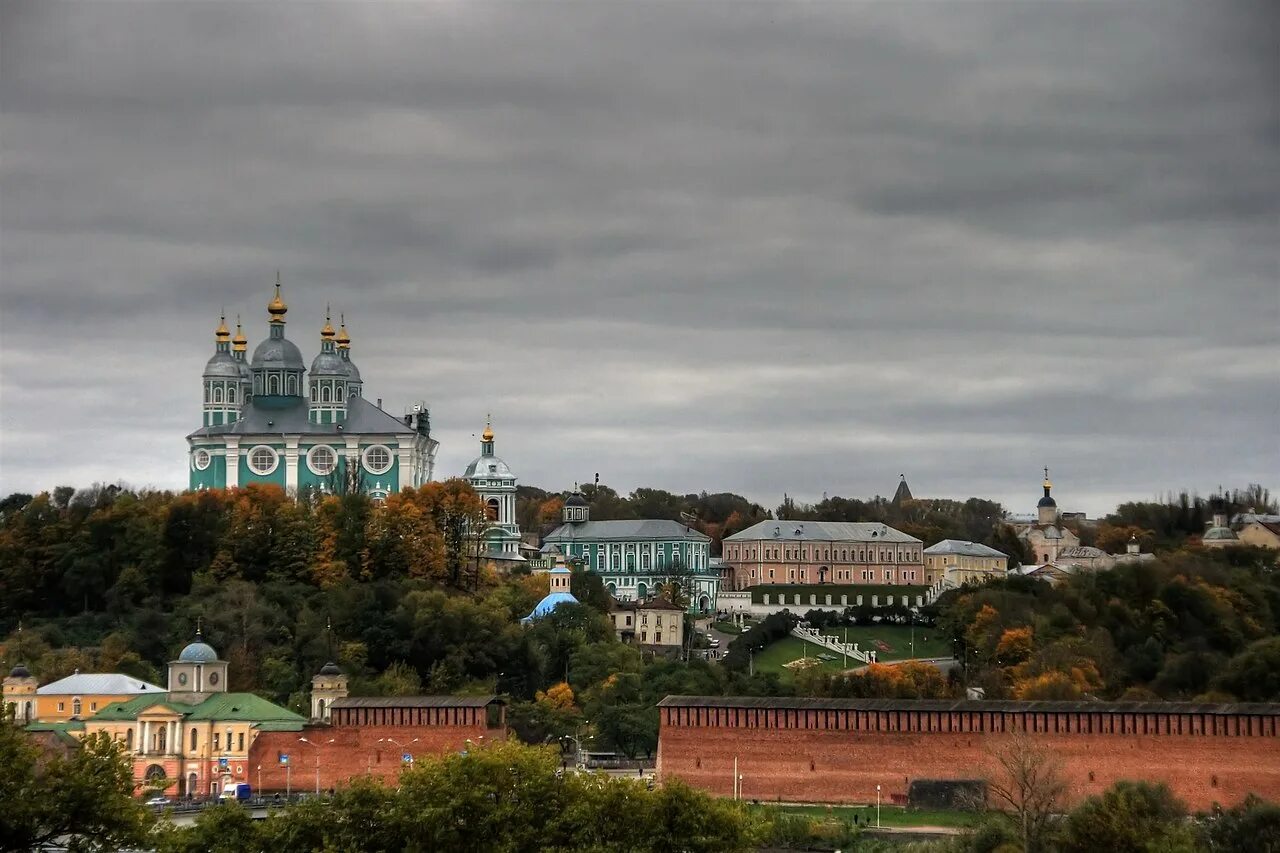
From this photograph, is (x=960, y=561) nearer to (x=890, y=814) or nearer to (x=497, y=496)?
(x=497, y=496)

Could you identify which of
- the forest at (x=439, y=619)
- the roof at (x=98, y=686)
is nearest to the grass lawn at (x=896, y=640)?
the forest at (x=439, y=619)

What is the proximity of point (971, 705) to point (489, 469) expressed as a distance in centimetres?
5292

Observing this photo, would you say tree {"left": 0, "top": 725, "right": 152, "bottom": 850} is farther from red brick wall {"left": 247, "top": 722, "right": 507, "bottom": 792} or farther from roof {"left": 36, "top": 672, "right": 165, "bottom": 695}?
roof {"left": 36, "top": 672, "right": 165, "bottom": 695}

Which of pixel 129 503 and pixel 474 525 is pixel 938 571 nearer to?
pixel 474 525

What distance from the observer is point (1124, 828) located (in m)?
41.3

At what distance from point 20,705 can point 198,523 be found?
1531cm

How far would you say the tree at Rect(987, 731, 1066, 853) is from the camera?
43250 millimetres

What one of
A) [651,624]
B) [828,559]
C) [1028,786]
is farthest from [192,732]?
[828,559]

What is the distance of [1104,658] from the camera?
6919 centimetres

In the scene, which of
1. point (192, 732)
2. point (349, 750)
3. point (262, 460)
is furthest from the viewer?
point (262, 460)

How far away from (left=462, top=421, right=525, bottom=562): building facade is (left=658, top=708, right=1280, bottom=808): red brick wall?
131 ft

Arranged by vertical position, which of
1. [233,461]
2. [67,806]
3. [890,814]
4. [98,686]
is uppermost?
[233,461]

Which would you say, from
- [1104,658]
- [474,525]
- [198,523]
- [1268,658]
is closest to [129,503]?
[198,523]

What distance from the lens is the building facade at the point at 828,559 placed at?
373 feet
